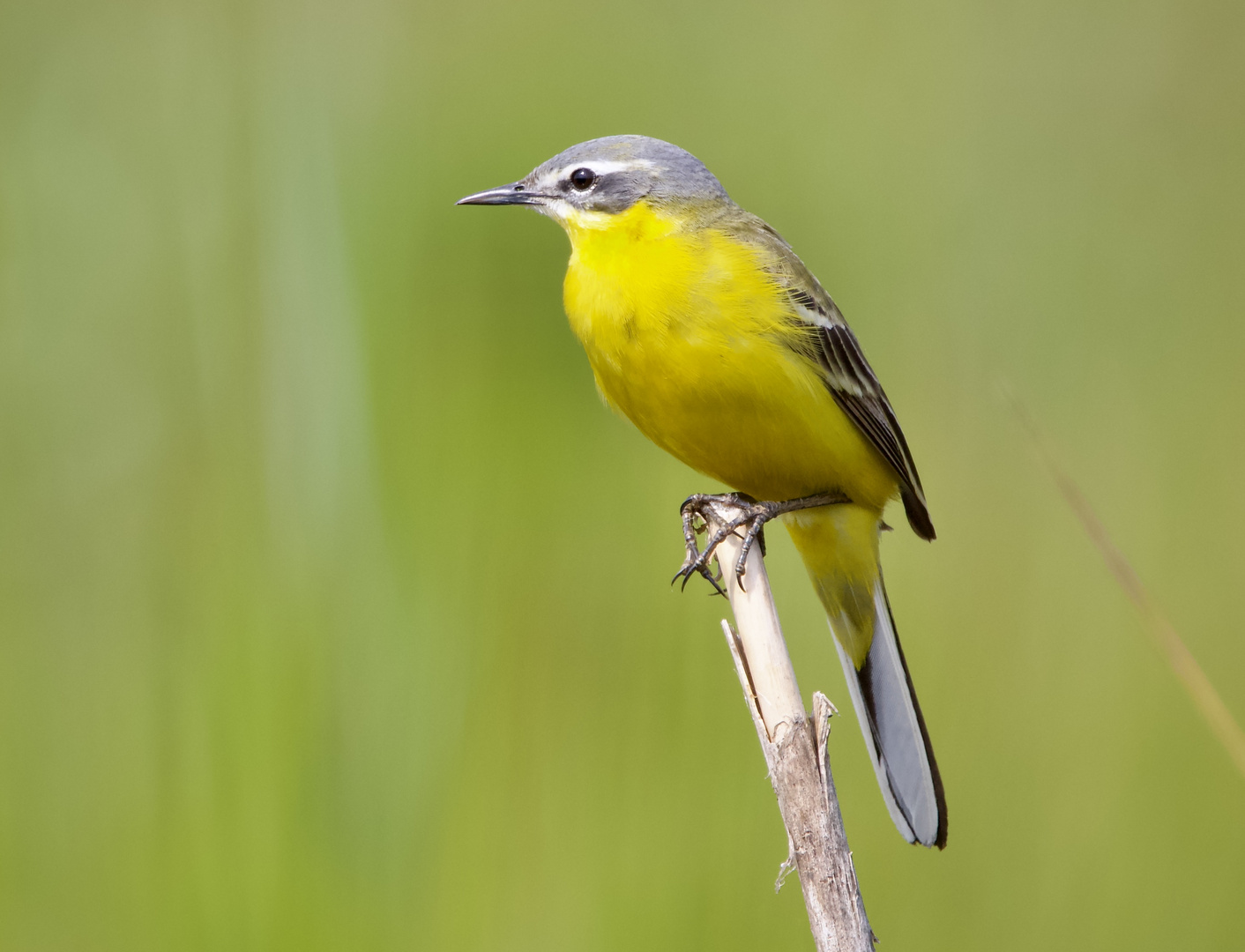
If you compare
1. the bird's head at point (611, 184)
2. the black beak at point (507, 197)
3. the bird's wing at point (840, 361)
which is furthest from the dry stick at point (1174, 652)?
the black beak at point (507, 197)

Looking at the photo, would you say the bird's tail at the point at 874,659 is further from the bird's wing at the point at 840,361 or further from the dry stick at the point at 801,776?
the dry stick at the point at 801,776

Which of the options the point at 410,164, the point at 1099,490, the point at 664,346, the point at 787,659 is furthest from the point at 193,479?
the point at 1099,490

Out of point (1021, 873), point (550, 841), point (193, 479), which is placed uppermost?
point (193, 479)

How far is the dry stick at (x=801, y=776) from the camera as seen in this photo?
73.8 inches

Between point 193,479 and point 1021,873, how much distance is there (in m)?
2.51

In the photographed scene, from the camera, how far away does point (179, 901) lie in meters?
2.49

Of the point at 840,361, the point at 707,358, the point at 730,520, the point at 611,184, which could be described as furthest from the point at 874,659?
the point at 611,184

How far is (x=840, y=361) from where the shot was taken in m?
3.41

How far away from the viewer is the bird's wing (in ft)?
10.9

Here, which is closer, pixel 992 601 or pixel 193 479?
pixel 193 479

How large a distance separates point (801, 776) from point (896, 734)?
116 cm

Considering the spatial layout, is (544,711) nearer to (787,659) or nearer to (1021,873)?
(787,659)

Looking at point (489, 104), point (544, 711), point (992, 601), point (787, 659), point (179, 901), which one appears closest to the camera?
point (787, 659)

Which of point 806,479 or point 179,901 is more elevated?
point 806,479
